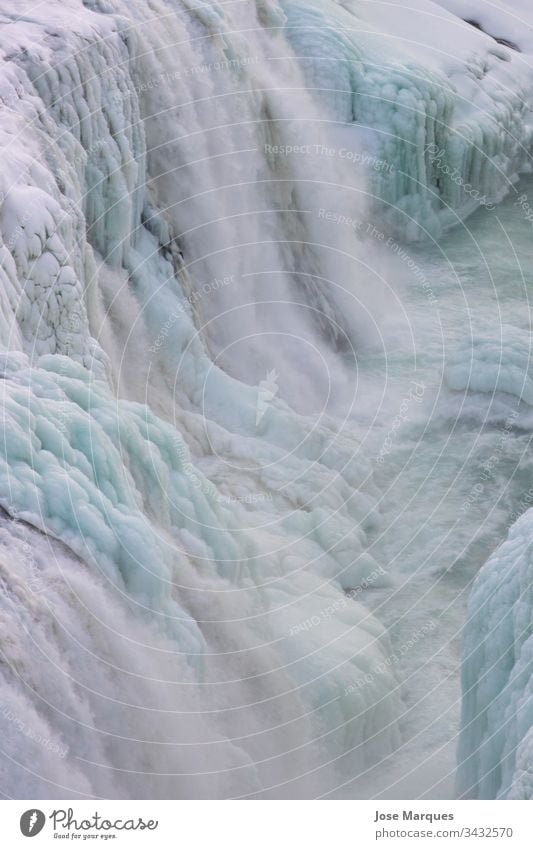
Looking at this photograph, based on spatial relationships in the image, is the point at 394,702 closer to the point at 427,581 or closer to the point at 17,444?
the point at 427,581

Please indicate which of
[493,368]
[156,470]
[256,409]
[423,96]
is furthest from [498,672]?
[423,96]

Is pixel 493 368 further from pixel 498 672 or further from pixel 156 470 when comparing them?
pixel 498 672

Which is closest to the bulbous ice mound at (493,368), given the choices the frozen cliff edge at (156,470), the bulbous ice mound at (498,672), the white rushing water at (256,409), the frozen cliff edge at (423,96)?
the white rushing water at (256,409)

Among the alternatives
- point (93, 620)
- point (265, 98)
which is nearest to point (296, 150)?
point (265, 98)

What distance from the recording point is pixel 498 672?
15.8ft

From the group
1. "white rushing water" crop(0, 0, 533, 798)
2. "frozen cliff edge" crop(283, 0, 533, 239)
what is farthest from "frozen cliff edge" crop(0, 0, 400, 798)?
"frozen cliff edge" crop(283, 0, 533, 239)

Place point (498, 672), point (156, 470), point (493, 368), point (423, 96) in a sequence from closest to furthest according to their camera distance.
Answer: point (498, 672) → point (156, 470) → point (493, 368) → point (423, 96)

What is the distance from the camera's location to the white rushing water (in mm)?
5004

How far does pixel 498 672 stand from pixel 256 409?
3.09 meters

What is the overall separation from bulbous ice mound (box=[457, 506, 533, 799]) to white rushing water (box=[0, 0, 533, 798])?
16 millimetres

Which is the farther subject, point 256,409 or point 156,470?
point 256,409

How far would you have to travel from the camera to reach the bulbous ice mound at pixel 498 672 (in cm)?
Result: 454

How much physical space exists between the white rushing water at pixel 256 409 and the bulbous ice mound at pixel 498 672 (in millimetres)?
16

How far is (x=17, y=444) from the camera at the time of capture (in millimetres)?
5094
